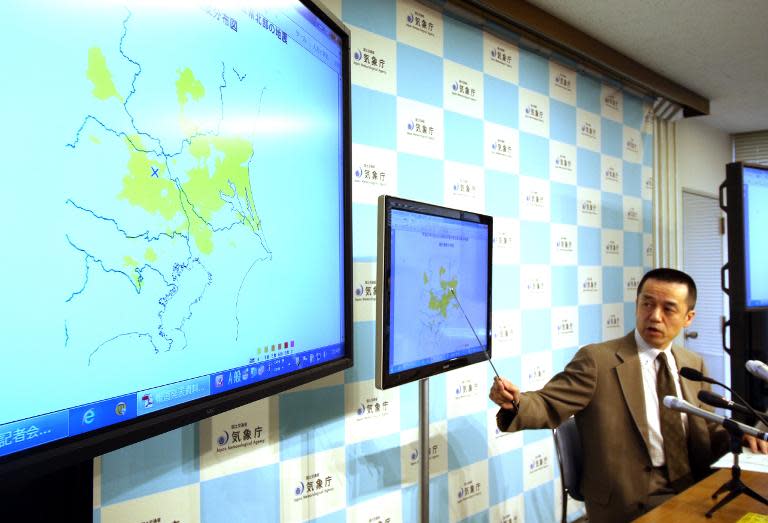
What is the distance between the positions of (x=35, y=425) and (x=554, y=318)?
262cm

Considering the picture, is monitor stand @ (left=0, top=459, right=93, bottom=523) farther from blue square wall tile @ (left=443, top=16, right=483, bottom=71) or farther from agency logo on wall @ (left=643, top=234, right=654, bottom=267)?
agency logo on wall @ (left=643, top=234, right=654, bottom=267)

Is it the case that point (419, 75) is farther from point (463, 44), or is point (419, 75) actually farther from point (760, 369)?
point (760, 369)

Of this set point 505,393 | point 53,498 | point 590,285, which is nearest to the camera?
point 53,498

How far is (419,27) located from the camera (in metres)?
2.17

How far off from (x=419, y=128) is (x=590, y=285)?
63.7 inches


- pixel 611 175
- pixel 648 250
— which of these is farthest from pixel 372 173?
pixel 648 250

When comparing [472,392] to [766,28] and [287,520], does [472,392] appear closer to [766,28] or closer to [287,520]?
[287,520]

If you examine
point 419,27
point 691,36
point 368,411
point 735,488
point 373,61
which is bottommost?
point 735,488

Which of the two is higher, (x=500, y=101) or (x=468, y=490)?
(x=500, y=101)

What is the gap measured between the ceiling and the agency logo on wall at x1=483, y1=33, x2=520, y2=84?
254 mm

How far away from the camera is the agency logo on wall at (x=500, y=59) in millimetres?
2508

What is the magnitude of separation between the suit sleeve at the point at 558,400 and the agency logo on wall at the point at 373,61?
129cm

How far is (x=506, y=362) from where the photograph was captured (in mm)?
2553

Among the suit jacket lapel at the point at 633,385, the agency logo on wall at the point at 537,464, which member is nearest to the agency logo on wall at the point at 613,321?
the agency logo on wall at the point at 537,464
